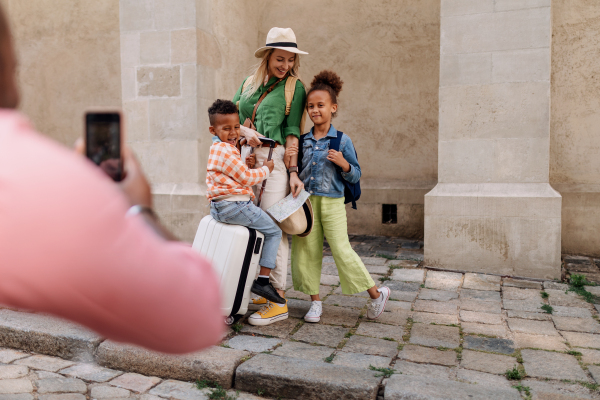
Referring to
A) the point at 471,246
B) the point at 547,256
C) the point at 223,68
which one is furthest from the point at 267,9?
the point at 547,256

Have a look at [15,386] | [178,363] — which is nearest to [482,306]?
[178,363]

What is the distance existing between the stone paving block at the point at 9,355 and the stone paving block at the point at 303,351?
170 centimetres

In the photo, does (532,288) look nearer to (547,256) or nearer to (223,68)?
(547,256)

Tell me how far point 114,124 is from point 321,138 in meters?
3.10

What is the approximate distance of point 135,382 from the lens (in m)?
2.99

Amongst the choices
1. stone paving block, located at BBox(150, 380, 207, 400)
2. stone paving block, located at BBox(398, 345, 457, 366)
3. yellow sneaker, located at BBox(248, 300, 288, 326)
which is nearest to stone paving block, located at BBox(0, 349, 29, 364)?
stone paving block, located at BBox(150, 380, 207, 400)

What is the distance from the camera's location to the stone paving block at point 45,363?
3194 mm

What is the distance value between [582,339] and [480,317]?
70 cm

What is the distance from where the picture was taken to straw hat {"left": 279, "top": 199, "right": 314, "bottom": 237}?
143 inches

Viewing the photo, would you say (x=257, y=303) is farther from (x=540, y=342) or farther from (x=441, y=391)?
(x=540, y=342)

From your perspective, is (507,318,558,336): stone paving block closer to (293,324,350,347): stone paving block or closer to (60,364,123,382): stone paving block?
(293,324,350,347): stone paving block

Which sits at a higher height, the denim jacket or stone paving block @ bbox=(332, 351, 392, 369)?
the denim jacket

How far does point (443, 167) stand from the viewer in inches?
213

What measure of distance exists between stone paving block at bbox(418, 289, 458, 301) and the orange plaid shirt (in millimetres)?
1917
